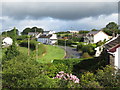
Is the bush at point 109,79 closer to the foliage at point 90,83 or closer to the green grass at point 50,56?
the foliage at point 90,83

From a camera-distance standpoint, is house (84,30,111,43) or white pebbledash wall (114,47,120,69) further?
house (84,30,111,43)

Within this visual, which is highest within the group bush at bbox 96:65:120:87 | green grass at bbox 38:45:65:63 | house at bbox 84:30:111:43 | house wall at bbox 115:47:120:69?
house at bbox 84:30:111:43

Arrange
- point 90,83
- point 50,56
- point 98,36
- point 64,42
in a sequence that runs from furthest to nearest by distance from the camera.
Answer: point 64,42, point 98,36, point 50,56, point 90,83

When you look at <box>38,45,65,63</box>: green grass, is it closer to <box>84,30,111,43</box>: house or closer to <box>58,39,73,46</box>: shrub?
<box>58,39,73,46</box>: shrub

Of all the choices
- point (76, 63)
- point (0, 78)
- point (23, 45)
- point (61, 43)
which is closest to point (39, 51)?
point (23, 45)

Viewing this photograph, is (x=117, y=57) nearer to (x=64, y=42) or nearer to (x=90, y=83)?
(x=90, y=83)

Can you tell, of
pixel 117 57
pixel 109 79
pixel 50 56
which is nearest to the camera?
pixel 109 79

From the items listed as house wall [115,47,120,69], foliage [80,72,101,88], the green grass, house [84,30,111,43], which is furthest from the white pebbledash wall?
house [84,30,111,43]

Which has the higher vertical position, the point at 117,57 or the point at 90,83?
the point at 117,57

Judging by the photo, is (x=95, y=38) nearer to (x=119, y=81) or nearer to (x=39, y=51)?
(x=39, y=51)

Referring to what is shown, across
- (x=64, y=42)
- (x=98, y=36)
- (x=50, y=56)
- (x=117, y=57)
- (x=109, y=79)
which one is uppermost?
(x=98, y=36)

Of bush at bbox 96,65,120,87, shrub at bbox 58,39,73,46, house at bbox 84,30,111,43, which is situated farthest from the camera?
shrub at bbox 58,39,73,46

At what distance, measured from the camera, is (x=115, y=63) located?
10664 mm

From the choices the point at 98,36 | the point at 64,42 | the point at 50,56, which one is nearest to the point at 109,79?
the point at 50,56
